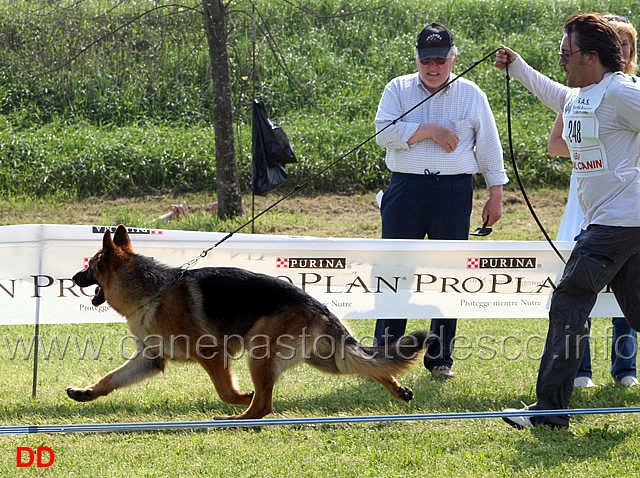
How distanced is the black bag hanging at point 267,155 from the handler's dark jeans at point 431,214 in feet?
15.1

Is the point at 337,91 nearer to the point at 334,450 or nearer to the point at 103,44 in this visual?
the point at 103,44

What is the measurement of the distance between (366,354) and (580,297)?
128cm

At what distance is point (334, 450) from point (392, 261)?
1789 mm

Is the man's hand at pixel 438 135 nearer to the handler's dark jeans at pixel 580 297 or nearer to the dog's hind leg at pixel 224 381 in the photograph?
the handler's dark jeans at pixel 580 297

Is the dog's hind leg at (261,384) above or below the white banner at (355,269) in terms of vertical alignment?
below

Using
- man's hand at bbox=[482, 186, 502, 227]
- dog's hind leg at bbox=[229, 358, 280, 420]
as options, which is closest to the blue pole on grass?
dog's hind leg at bbox=[229, 358, 280, 420]

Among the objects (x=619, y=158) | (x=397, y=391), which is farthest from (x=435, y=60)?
(x=397, y=391)

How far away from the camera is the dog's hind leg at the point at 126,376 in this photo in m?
4.50

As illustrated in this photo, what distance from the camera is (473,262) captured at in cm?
545

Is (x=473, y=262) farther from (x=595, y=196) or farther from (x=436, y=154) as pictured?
(x=595, y=196)

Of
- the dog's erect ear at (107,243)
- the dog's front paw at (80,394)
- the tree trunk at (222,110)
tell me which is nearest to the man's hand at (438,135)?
the dog's erect ear at (107,243)

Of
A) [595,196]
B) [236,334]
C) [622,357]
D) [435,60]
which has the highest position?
[435,60]

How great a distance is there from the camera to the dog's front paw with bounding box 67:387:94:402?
445cm

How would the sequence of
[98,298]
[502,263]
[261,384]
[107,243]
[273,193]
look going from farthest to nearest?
1. [273,193]
2. [502,263]
3. [98,298]
4. [107,243]
5. [261,384]
